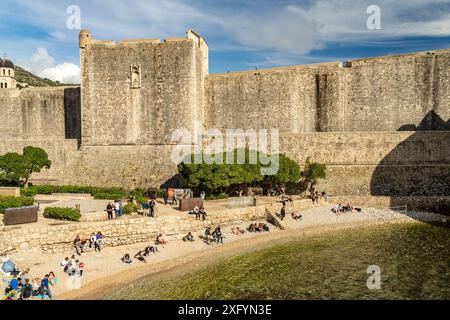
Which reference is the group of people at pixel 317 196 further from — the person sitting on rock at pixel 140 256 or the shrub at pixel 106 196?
the person sitting on rock at pixel 140 256

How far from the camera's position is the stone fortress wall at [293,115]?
27.3 m

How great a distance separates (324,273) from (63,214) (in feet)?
36.1

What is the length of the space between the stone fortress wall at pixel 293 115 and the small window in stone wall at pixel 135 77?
6 centimetres

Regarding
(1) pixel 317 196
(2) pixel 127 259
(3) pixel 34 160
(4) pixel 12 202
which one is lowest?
(2) pixel 127 259

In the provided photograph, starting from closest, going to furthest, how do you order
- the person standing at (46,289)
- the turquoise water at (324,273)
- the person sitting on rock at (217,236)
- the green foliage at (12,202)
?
the person standing at (46,289), the turquoise water at (324,273), the person sitting on rock at (217,236), the green foliage at (12,202)

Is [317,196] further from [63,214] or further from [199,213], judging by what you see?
[63,214]

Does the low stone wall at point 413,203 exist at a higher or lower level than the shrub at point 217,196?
lower

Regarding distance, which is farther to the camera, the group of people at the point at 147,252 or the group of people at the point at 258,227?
the group of people at the point at 258,227

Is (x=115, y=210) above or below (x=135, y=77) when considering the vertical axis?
below

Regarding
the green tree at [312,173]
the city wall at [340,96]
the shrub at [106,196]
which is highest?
the city wall at [340,96]

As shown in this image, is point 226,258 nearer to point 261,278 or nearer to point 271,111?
point 261,278

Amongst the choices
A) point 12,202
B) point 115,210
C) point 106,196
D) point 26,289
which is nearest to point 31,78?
point 106,196

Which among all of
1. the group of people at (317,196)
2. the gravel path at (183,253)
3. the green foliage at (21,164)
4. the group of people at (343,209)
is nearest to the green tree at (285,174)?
the group of people at (317,196)

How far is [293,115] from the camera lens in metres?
31.8
